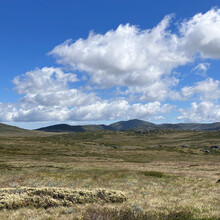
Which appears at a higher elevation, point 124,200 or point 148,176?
point 124,200

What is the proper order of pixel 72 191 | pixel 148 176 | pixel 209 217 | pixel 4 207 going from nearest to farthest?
1. pixel 209 217
2. pixel 4 207
3. pixel 72 191
4. pixel 148 176

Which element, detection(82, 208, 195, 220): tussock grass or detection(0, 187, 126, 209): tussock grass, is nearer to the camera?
detection(82, 208, 195, 220): tussock grass

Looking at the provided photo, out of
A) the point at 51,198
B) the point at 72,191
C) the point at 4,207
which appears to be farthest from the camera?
the point at 72,191

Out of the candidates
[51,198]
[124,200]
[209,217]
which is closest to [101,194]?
[124,200]

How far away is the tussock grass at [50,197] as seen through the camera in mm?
12992

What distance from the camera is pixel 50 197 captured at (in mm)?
13648

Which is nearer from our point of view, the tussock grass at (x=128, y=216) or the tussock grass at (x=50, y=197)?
the tussock grass at (x=128, y=216)

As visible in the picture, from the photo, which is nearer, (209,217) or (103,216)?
(103,216)

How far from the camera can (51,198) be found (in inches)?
531

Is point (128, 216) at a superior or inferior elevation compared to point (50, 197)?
superior

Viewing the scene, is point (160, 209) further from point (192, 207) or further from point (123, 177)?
point (123, 177)

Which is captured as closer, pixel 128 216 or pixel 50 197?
pixel 128 216

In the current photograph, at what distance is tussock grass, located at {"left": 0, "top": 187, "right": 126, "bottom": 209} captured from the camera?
1299 centimetres

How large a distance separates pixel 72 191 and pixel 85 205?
4.97 ft
